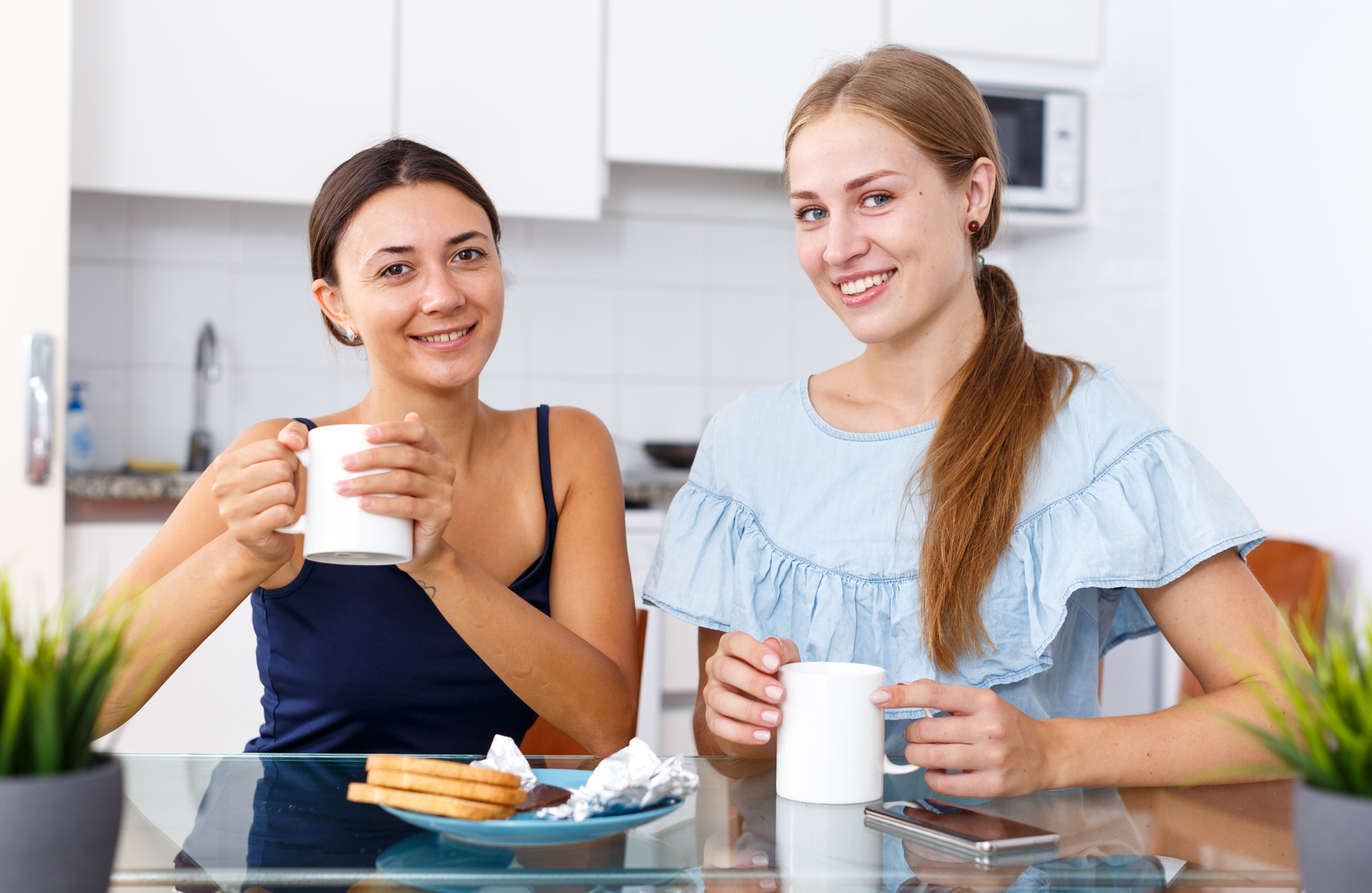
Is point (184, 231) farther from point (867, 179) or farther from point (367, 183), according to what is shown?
point (867, 179)

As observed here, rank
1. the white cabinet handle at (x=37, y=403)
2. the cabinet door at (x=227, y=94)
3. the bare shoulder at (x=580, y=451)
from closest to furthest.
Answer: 1. the bare shoulder at (x=580, y=451)
2. the white cabinet handle at (x=37, y=403)
3. the cabinet door at (x=227, y=94)

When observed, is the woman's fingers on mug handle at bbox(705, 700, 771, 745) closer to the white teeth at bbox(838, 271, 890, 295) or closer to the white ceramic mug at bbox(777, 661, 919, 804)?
the white ceramic mug at bbox(777, 661, 919, 804)

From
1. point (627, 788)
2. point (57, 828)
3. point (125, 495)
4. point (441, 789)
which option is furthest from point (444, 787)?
point (125, 495)

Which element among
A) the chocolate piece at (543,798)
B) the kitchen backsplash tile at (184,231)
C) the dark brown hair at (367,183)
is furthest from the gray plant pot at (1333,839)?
the kitchen backsplash tile at (184,231)

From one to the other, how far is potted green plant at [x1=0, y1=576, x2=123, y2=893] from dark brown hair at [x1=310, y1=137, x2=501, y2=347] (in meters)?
0.76

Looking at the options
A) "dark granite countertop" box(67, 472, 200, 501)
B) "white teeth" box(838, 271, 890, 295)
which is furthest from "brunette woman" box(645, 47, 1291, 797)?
"dark granite countertop" box(67, 472, 200, 501)

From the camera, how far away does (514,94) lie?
98.8 inches

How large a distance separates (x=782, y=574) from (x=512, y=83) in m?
1.69

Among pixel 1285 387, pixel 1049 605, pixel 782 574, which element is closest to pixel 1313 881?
pixel 1049 605

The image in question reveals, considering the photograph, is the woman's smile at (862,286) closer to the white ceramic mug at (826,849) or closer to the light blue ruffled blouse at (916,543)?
the light blue ruffled blouse at (916,543)

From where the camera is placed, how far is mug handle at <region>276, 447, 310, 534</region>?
801mm

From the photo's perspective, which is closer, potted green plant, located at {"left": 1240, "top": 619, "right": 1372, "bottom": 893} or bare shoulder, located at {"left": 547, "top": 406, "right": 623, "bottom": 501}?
potted green plant, located at {"left": 1240, "top": 619, "right": 1372, "bottom": 893}

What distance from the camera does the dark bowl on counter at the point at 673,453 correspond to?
273 cm

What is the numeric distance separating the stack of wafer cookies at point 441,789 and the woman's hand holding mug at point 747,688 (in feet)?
0.66
